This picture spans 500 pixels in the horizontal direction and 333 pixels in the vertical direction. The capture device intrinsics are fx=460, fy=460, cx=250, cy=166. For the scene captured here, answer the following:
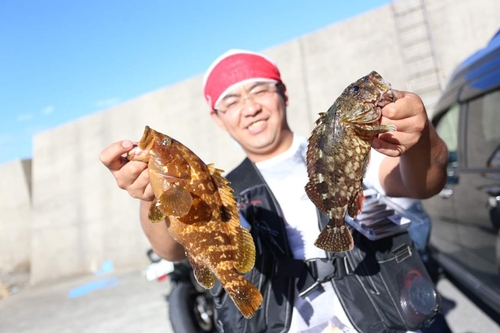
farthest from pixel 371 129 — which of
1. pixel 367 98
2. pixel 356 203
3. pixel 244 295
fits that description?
pixel 244 295

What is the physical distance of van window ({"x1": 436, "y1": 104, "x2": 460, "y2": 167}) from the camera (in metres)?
4.54

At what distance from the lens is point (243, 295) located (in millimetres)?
1719

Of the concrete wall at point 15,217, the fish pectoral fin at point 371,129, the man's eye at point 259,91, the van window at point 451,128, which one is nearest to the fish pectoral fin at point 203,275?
the fish pectoral fin at point 371,129

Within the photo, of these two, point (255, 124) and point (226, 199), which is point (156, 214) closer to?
point (226, 199)

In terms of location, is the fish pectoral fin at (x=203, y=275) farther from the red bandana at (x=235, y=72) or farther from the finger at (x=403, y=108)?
the red bandana at (x=235, y=72)

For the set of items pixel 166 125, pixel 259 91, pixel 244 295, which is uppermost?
pixel 166 125

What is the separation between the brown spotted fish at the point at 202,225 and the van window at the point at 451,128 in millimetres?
3349

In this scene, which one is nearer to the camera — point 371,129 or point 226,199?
point 371,129

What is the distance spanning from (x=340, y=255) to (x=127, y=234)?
11.9 metres

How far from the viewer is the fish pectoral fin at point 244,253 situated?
5.82 feet

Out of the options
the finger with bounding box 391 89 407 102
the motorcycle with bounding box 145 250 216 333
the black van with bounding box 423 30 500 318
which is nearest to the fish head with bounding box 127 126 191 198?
the finger with bounding box 391 89 407 102

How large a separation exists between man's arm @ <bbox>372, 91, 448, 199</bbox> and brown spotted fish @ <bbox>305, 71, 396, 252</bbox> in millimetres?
68

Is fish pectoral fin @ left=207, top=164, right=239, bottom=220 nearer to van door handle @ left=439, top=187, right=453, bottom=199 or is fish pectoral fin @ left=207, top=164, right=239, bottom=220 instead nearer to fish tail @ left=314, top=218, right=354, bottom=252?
fish tail @ left=314, top=218, right=354, bottom=252

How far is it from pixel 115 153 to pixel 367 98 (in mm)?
959
